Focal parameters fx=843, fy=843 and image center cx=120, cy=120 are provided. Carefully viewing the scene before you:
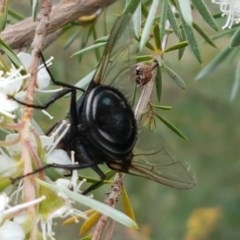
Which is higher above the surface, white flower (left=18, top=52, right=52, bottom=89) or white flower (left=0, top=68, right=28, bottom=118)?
white flower (left=0, top=68, right=28, bottom=118)

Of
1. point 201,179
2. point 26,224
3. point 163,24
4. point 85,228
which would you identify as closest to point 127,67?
point 163,24

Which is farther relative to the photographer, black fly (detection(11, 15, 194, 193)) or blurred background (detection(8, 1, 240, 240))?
blurred background (detection(8, 1, 240, 240))

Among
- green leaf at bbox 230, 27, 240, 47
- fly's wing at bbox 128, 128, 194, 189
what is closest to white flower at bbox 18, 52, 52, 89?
fly's wing at bbox 128, 128, 194, 189

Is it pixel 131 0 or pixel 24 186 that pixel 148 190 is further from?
pixel 24 186

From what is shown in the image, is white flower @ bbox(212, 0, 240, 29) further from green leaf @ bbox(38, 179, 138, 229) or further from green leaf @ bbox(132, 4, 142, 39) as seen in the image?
green leaf @ bbox(38, 179, 138, 229)

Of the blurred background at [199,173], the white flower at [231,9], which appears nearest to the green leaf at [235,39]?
the white flower at [231,9]

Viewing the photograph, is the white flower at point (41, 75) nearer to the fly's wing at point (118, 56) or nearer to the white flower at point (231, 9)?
the fly's wing at point (118, 56)
